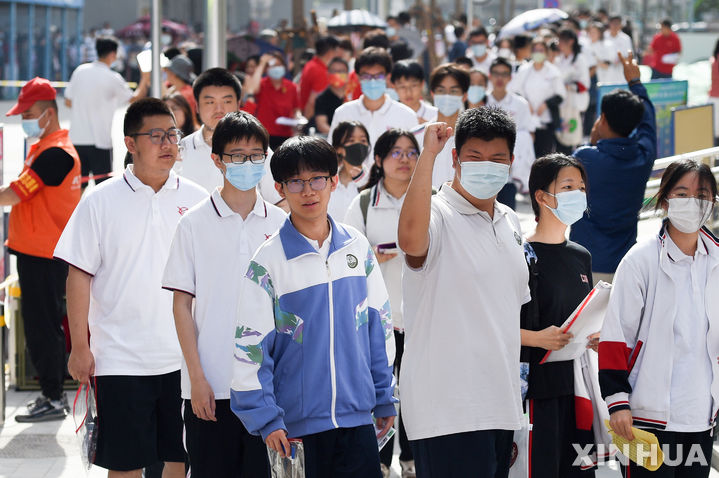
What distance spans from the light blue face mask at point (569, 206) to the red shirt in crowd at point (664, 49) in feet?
61.7

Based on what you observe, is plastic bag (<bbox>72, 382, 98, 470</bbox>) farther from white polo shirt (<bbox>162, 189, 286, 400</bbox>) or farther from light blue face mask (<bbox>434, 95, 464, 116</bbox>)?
light blue face mask (<bbox>434, 95, 464, 116</bbox>)

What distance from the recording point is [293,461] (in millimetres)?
3676

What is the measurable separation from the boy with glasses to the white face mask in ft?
3.85

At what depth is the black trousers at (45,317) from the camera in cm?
690

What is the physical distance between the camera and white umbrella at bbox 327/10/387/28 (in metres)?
21.1

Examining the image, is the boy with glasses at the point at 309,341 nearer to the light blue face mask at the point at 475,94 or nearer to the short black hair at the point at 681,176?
the short black hair at the point at 681,176

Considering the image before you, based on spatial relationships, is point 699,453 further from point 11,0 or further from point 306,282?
point 11,0

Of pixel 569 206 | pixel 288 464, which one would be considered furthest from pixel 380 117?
pixel 288 464

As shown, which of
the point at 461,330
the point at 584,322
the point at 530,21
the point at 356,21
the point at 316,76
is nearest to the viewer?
the point at 461,330

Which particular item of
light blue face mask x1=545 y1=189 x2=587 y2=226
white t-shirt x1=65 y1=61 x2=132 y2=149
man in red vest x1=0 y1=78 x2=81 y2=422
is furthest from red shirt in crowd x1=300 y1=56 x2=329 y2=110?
light blue face mask x1=545 y1=189 x2=587 y2=226

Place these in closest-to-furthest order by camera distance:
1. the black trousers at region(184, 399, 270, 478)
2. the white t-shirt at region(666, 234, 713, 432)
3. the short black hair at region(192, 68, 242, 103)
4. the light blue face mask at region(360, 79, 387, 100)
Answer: the white t-shirt at region(666, 234, 713, 432), the black trousers at region(184, 399, 270, 478), the short black hair at region(192, 68, 242, 103), the light blue face mask at region(360, 79, 387, 100)

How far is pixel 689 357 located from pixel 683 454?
1.15 feet

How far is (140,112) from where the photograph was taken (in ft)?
15.8

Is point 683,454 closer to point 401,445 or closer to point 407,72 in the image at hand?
point 401,445
